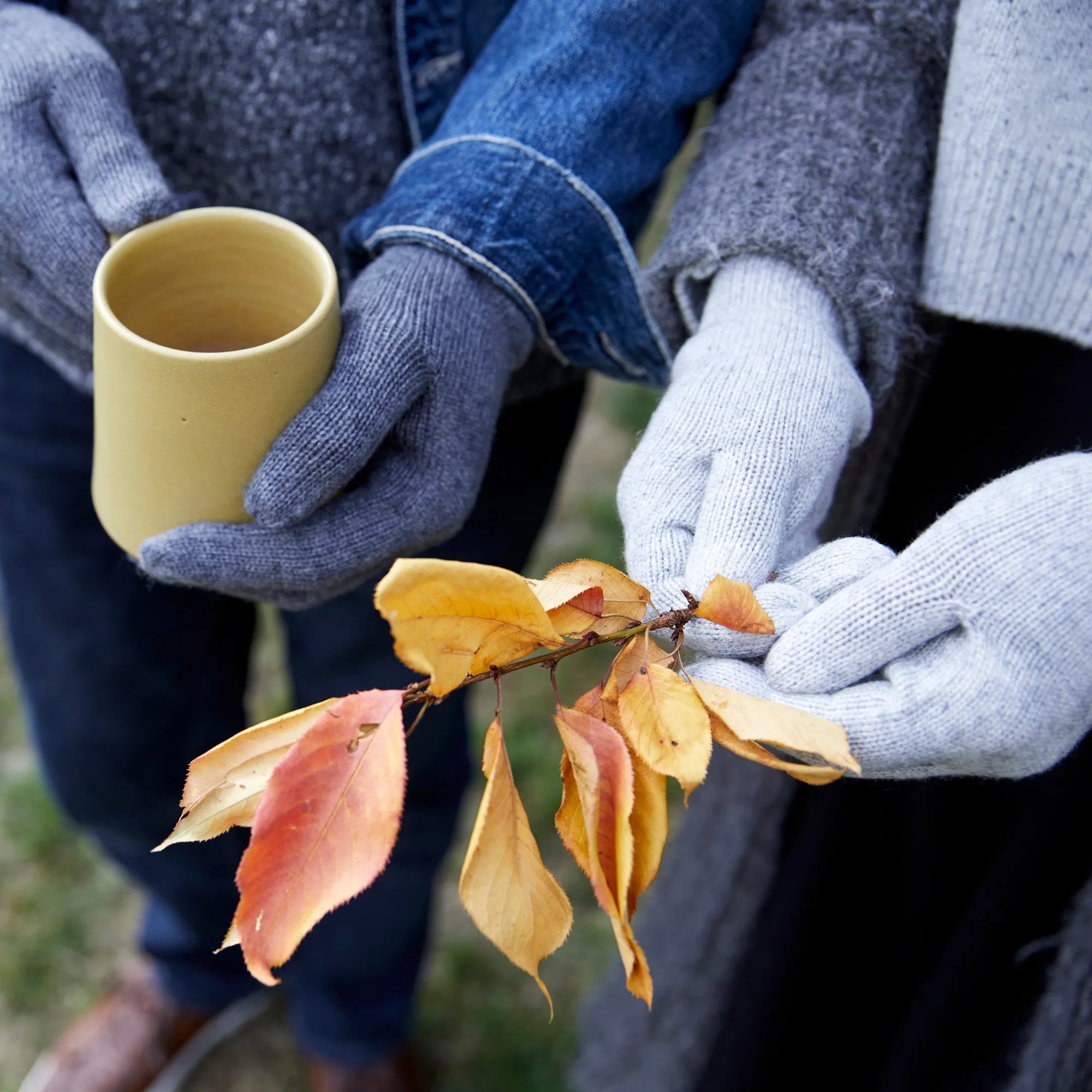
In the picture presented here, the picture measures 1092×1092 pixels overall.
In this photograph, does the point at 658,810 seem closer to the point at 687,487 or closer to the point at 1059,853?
the point at 687,487

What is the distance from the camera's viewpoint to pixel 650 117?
0.88 m

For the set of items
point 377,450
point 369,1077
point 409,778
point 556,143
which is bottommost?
point 369,1077

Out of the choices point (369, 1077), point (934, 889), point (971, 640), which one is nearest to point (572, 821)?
point (971, 640)

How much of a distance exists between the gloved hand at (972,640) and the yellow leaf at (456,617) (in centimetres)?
20

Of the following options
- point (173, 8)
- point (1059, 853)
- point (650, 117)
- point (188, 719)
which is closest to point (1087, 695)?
point (1059, 853)

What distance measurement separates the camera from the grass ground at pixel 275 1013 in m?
1.66

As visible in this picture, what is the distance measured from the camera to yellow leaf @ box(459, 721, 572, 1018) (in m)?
0.56

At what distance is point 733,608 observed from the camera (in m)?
0.64

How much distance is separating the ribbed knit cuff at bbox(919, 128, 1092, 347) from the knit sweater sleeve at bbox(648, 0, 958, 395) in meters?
0.03

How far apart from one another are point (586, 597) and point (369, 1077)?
123cm

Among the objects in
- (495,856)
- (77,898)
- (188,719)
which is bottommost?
(77,898)

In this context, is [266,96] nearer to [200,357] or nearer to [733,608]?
[200,357]

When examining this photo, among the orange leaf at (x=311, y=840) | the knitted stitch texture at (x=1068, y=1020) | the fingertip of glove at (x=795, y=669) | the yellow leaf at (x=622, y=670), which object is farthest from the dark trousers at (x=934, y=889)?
the orange leaf at (x=311, y=840)

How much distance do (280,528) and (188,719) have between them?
57 cm
